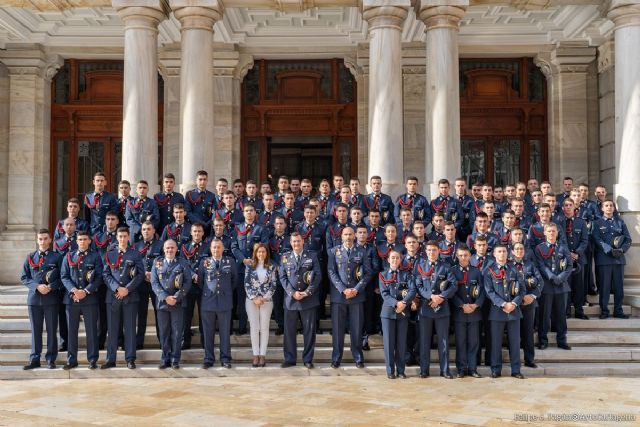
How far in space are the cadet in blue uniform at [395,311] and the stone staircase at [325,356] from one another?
0.24m

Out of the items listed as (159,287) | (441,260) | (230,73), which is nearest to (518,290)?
(441,260)

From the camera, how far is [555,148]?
16.3 m

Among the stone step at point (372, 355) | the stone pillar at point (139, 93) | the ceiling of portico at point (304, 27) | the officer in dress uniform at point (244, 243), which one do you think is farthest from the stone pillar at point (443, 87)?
the stone pillar at point (139, 93)

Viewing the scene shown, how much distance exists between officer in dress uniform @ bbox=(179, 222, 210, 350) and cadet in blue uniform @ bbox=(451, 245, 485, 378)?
350 centimetres

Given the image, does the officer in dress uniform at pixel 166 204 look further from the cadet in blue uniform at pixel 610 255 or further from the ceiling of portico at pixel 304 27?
the cadet in blue uniform at pixel 610 255

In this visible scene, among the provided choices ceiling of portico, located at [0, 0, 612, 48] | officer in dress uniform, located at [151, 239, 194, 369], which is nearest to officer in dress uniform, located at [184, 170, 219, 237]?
officer in dress uniform, located at [151, 239, 194, 369]

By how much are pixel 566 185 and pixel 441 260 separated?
3.99 m

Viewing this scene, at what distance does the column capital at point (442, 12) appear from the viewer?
12.1 meters

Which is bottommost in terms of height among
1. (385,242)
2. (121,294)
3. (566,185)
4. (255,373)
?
(255,373)

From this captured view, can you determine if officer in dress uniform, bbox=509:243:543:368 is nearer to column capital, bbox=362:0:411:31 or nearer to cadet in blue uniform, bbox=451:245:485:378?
cadet in blue uniform, bbox=451:245:485:378

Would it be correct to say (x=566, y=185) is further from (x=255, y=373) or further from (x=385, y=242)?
(x=255, y=373)

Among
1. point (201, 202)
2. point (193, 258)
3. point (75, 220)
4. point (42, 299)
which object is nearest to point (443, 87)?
point (201, 202)

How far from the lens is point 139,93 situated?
12023 millimetres

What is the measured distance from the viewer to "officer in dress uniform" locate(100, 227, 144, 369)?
29.2ft
